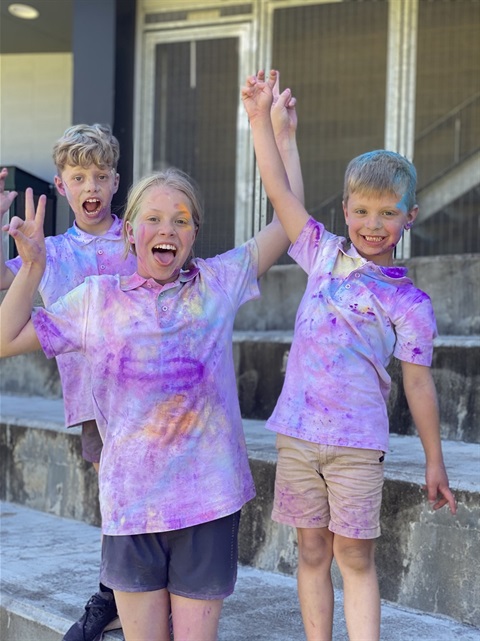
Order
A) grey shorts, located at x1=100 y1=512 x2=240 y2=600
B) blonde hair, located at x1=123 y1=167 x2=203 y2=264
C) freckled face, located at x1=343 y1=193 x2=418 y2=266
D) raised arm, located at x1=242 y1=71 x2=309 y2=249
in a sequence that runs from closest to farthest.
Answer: grey shorts, located at x1=100 y1=512 x2=240 y2=600
blonde hair, located at x1=123 y1=167 x2=203 y2=264
freckled face, located at x1=343 y1=193 x2=418 y2=266
raised arm, located at x1=242 y1=71 x2=309 y2=249

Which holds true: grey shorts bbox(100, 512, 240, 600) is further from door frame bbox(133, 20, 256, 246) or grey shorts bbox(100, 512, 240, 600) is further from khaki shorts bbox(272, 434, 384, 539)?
door frame bbox(133, 20, 256, 246)

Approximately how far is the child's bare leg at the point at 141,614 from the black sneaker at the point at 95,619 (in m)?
0.53

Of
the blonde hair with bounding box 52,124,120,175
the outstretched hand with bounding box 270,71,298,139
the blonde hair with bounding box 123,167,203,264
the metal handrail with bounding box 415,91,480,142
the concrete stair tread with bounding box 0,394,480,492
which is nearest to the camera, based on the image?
the blonde hair with bounding box 123,167,203,264

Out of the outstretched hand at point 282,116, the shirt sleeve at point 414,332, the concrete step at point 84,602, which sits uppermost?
the outstretched hand at point 282,116

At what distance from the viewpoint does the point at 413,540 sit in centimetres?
272

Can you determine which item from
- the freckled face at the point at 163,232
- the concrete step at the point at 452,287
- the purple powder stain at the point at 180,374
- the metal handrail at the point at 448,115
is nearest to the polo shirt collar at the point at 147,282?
the freckled face at the point at 163,232

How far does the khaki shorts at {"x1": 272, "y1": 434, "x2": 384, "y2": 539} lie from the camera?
2.17m

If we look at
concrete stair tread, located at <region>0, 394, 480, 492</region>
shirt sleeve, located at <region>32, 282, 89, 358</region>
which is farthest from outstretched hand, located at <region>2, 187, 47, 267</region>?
concrete stair tread, located at <region>0, 394, 480, 492</region>

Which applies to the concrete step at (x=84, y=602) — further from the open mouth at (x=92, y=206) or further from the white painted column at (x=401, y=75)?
the white painted column at (x=401, y=75)

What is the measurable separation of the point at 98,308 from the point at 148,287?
136 mm

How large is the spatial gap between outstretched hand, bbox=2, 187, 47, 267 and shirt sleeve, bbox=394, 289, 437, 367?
95 centimetres

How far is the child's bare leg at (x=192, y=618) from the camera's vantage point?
6.63 feet

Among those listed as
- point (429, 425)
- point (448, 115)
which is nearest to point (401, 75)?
point (448, 115)

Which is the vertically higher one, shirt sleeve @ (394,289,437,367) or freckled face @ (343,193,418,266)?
freckled face @ (343,193,418,266)
